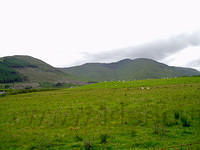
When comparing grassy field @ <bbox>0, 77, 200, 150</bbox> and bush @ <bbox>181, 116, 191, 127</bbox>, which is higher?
bush @ <bbox>181, 116, 191, 127</bbox>

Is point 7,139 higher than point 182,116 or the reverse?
the reverse

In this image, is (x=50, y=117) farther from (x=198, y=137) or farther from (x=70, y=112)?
(x=198, y=137)

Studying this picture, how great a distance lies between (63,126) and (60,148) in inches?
234

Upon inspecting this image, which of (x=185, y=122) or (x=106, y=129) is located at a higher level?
(x=185, y=122)

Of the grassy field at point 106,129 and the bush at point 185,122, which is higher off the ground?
the bush at point 185,122

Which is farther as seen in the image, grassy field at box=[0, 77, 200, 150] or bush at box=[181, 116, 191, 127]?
bush at box=[181, 116, 191, 127]

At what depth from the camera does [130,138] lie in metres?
14.2

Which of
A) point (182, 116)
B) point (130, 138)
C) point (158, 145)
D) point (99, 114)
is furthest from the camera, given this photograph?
point (99, 114)

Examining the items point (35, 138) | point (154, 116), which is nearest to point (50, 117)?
point (35, 138)

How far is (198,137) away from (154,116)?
22.8 feet

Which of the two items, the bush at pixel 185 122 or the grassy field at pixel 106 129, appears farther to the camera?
the bush at pixel 185 122

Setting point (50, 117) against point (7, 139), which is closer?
point (7, 139)

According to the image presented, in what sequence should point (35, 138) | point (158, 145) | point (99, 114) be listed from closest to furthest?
point (158, 145), point (35, 138), point (99, 114)

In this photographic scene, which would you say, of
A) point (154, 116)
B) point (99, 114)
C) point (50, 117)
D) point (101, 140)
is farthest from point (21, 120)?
point (154, 116)
